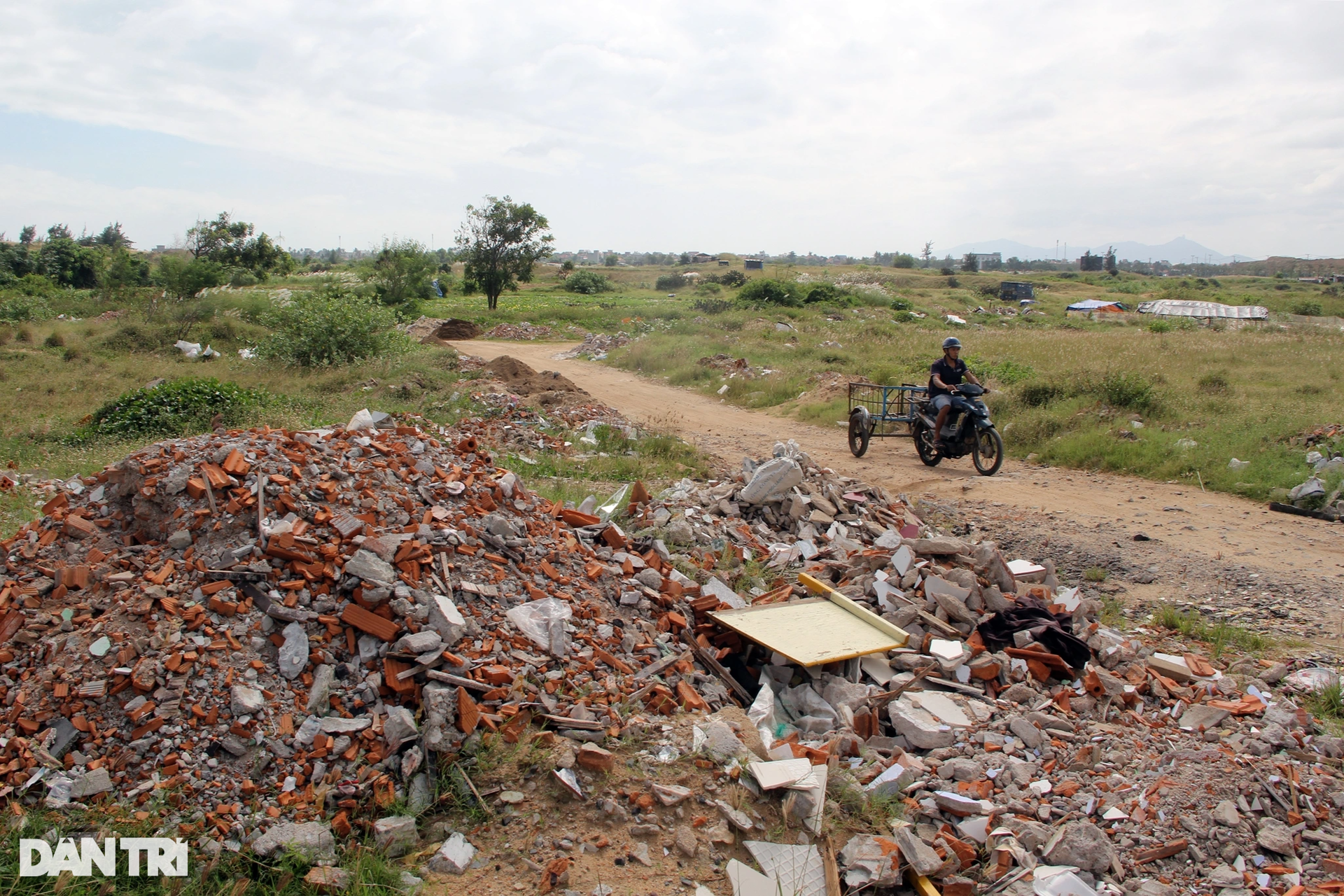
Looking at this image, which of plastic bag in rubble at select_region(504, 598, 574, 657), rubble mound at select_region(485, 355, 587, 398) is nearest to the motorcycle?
plastic bag in rubble at select_region(504, 598, 574, 657)

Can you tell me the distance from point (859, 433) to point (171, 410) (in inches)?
392

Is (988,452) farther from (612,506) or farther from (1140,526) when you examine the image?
(612,506)

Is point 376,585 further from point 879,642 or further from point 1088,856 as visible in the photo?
point 1088,856

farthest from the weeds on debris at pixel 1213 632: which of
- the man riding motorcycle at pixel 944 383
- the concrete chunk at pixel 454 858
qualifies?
the concrete chunk at pixel 454 858

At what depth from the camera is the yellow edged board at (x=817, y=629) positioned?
4.85 m

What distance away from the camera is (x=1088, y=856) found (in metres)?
3.35

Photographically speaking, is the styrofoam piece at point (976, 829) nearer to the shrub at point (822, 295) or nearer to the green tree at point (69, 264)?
the shrub at point (822, 295)

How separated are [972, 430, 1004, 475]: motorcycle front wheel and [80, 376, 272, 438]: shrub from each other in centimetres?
1041

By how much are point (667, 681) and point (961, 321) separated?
34.7m

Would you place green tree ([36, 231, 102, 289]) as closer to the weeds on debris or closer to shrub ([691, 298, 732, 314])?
shrub ([691, 298, 732, 314])

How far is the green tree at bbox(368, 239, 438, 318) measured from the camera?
125 feet

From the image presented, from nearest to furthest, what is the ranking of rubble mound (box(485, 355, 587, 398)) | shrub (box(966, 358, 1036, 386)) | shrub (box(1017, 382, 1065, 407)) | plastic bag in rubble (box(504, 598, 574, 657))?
plastic bag in rubble (box(504, 598, 574, 657)) < shrub (box(1017, 382, 1065, 407)) < shrub (box(966, 358, 1036, 386)) < rubble mound (box(485, 355, 587, 398))

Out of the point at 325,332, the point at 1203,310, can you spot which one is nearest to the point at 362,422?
the point at 325,332

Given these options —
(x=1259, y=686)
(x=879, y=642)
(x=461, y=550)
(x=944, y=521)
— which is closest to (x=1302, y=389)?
(x=944, y=521)
